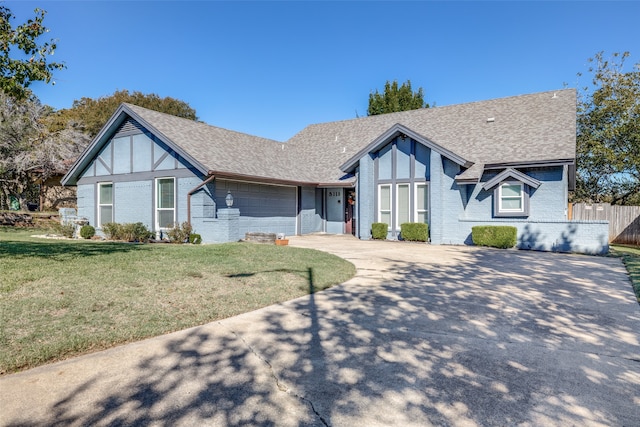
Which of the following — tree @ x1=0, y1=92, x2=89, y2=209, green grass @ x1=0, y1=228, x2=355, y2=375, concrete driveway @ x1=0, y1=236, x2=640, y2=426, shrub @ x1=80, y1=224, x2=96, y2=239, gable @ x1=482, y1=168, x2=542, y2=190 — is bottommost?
concrete driveway @ x1=0, y1=236, x2=640, y2=426

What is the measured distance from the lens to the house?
1395 centimetres

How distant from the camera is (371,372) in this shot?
3473 mm

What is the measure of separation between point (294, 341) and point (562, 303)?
4.52 m

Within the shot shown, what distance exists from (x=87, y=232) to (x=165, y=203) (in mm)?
3914

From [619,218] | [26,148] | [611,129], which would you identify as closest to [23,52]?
Answer: [26,148]

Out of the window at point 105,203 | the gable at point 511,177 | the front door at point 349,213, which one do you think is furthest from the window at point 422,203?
the window at point 105,203

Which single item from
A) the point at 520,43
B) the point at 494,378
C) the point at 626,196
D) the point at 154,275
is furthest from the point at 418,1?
the point at 626,196

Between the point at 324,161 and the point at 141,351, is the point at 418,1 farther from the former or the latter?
the point at 141,351

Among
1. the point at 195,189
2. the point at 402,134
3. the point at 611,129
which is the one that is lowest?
the point at 195,189

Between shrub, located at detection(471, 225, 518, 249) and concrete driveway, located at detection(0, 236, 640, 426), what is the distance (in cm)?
744

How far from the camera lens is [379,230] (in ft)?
52.2

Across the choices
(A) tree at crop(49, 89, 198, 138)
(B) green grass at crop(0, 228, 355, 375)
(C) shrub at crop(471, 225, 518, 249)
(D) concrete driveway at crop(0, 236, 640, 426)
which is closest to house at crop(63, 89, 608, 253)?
(C) shrub at crop(471, 225, 518, 249)

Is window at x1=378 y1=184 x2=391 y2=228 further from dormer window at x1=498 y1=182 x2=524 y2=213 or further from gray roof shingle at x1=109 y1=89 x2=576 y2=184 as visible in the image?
dormer window at x1=498 y1=182 x2=524 y2=213

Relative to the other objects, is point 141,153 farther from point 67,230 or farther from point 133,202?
point 67,230
